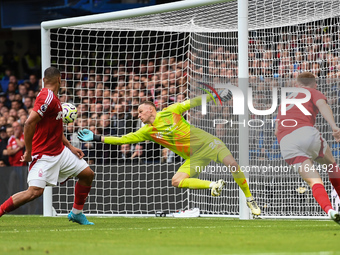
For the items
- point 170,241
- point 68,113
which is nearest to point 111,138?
point 68,113

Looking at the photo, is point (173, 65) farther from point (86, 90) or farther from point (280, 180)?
point (280, 180)

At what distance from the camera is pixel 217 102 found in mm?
10773

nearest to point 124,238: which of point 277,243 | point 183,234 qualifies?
point 183,234

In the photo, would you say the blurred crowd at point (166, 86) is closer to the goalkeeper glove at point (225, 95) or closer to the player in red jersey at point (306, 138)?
the goalkeeper glove at point (225, 95)

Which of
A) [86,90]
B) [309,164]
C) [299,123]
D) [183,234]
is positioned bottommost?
[183,234]

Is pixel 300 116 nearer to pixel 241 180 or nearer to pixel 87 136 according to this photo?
pixel 241 180

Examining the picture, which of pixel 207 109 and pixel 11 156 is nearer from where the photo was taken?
pixel 207 109

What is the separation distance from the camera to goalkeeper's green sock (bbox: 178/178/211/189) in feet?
29.3

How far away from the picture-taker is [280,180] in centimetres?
1060

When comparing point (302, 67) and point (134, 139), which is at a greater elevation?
point (302, 67)

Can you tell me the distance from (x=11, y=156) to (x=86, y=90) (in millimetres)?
2055

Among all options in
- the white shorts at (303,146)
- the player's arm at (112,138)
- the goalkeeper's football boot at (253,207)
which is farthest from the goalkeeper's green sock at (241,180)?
the white shorts at (303,146)

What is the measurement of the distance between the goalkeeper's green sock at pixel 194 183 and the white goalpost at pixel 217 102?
687 millimetres

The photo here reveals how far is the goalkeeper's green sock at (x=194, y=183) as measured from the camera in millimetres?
8938
